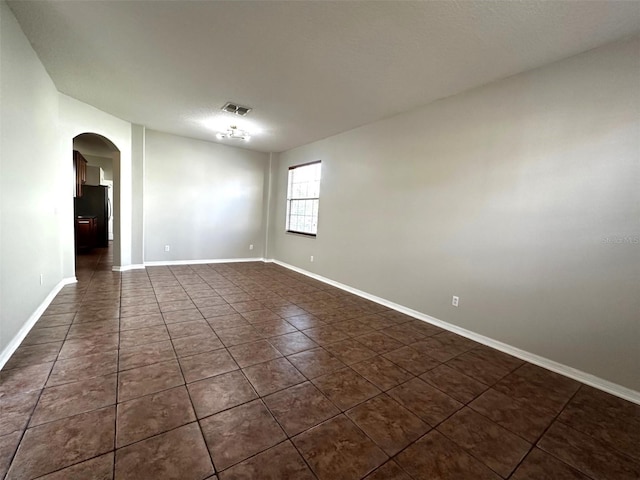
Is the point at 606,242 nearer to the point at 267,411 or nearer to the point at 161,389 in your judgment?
the point at 267,411

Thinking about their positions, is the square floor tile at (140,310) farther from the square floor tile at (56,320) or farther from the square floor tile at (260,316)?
the square floor tile at (260,316)

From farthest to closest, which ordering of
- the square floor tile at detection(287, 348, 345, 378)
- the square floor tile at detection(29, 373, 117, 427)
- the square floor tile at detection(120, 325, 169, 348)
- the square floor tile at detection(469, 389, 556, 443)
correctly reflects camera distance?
the square floor tile at detection(120, 325, 169, 348)
the square floor tile at detection(287, 348, 345, 378)
the square floor tile at detection(469, 389, 556, 443)
the square floor tile at detection(29, 373, 117, 427)

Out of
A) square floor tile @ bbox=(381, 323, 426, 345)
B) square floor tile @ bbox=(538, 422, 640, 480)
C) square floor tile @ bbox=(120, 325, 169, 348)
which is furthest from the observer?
square floor tile @ bbox=(381, 323, 426, 345)

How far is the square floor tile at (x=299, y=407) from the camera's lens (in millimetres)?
1578

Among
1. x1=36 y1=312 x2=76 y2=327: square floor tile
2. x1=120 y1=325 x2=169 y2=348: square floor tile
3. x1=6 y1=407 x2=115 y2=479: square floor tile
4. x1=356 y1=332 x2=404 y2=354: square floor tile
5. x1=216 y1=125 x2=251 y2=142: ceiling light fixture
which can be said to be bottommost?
x1=36 y1=312 x2=76 y2=327: square floor tile

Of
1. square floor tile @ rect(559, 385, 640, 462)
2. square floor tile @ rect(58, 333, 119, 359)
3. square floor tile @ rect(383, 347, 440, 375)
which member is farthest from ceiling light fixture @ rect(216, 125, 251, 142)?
square floor tile @ rect(559, 385, 640, 462)

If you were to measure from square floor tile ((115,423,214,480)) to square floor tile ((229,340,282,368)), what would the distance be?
73 cm

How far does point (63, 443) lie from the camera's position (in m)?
1.35

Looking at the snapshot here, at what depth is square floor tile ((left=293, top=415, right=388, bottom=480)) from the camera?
1.30 meters

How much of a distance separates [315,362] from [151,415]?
45.5 inches

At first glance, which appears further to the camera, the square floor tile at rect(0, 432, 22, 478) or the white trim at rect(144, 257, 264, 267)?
the white trim at rect(144, 257, 264, 267)

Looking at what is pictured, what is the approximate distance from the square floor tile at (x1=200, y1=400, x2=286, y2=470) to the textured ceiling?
8.72ft

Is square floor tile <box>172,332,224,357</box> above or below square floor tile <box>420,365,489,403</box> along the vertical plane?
below

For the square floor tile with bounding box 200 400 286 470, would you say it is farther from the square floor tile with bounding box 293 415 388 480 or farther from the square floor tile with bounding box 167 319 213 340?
the square floor tile with bounding box 167 319 213 340
